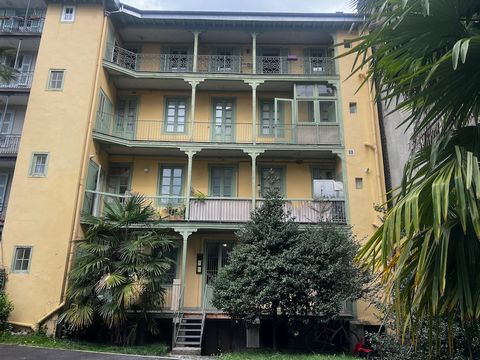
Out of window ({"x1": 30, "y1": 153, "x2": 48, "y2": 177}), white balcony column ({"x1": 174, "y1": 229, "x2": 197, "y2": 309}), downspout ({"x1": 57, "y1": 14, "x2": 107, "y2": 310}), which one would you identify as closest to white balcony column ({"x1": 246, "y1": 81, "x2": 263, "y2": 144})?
white balcony column ({"x1": 174, "y1": 229, "x2": 197, "y2": 309})

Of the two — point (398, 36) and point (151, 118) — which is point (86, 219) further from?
point (398, 36)

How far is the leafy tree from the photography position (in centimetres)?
1217

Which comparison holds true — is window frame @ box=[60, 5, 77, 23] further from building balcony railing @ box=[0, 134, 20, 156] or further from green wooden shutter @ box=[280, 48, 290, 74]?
green wooden shutter @ box=[280, 48, 290, 74]

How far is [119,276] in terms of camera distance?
13.0 m

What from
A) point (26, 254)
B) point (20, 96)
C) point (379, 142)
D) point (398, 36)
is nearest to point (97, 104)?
point (20, 96)

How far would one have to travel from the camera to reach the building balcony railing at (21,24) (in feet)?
62.6

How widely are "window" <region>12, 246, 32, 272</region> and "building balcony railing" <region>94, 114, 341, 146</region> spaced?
5923 millimetres

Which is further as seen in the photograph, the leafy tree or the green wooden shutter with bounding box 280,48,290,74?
the green wooden shutter with bounding box 280,48,290,74

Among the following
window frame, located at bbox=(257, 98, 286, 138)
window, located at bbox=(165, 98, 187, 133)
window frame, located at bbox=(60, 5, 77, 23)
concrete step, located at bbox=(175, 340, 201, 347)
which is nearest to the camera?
concrete step, located at bbox=(175, 340, 201, 347)

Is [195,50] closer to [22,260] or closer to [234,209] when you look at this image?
[234,209]

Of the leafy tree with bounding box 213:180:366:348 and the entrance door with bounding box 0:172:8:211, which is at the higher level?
the entrance door with bounding box 0:172:8:211

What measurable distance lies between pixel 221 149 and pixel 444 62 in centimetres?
1402

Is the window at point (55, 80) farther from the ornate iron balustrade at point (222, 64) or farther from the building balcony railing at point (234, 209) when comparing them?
the ornate iron balustrade at point (222, 64)

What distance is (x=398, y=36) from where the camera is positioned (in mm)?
3979
